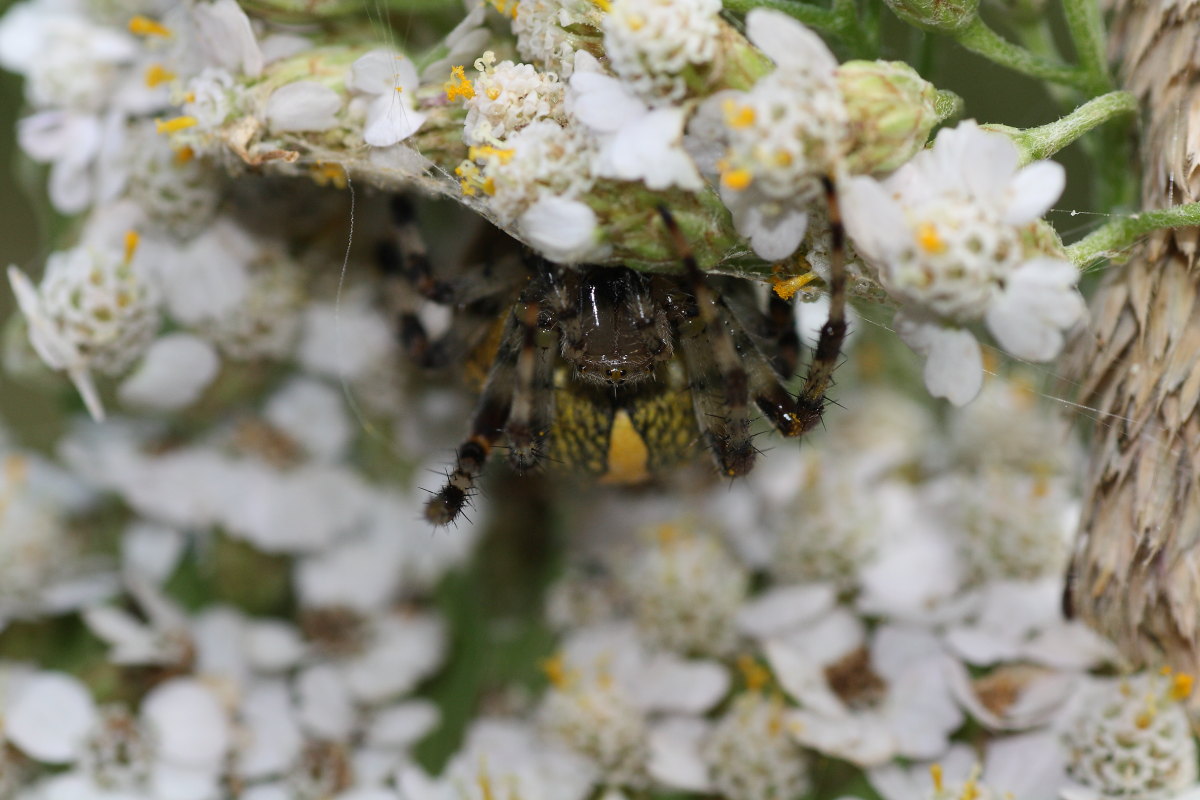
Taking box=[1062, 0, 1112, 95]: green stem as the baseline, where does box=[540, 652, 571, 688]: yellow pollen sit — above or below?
below

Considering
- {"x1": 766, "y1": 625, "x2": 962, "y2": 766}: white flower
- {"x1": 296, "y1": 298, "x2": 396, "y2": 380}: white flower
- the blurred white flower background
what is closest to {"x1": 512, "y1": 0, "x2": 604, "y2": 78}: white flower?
the blurred white flower background

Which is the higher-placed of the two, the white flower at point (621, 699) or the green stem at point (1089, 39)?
the green stem at point (1089, 39)

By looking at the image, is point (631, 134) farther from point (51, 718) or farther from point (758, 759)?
point (51, 718)

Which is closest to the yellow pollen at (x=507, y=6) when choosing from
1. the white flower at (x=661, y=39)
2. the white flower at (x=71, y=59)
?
the white flower at (x=661, y=39)

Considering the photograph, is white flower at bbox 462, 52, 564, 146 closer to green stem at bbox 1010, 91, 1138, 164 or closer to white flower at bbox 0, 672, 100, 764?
green stem at bbox 1010, 91, 1138, 164

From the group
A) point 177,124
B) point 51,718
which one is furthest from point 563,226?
point 51,718

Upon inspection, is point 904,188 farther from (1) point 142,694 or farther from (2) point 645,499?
(1) point 142,694

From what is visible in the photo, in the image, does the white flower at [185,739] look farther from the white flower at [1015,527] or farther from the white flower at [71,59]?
the white flower at [1015,527]
